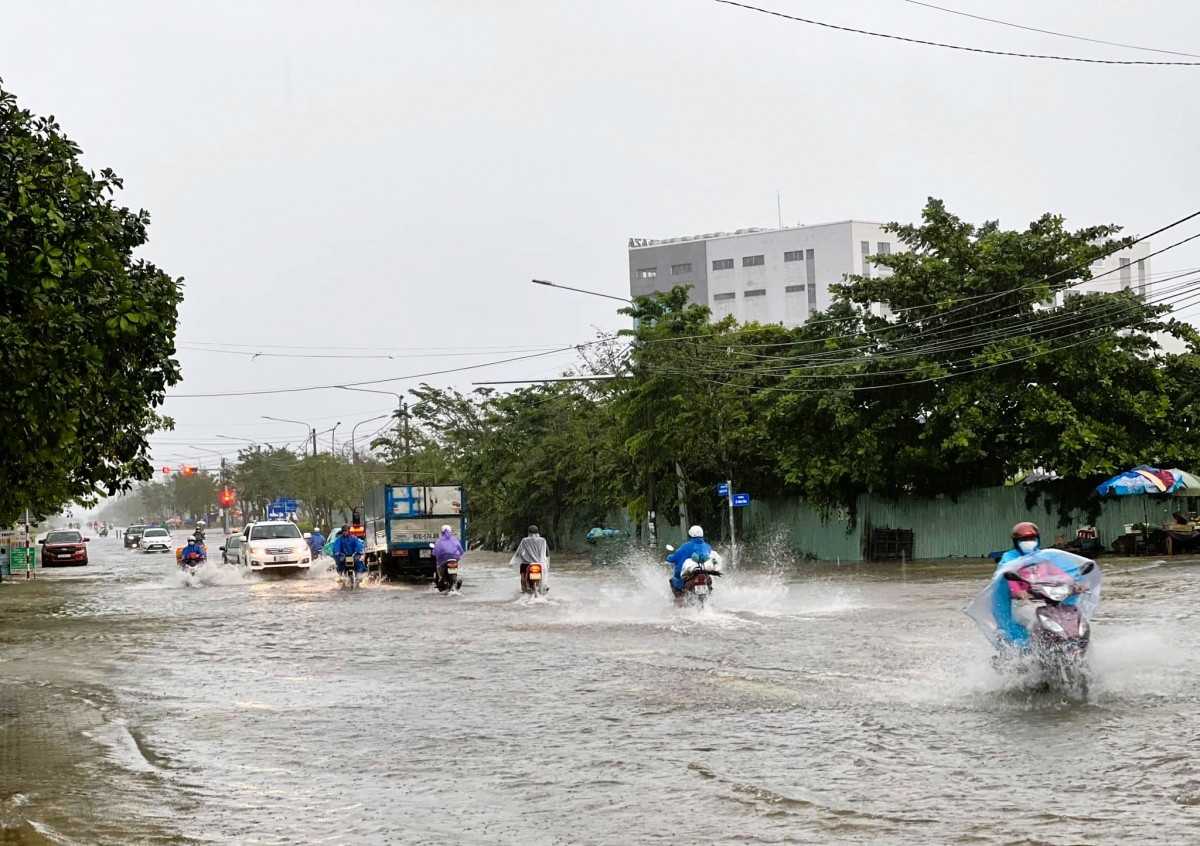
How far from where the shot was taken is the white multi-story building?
103438mm

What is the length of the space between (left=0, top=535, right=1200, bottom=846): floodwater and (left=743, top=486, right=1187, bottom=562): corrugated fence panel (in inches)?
609

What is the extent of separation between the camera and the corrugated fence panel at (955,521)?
34.8 m

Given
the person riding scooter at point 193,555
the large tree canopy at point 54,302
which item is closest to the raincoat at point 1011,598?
the large tree canopy at point 54,302

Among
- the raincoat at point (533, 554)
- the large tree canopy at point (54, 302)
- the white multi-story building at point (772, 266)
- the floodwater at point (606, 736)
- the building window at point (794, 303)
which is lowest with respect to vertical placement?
the floodwater at point (606, 736)

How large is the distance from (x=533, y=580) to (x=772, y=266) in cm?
8422

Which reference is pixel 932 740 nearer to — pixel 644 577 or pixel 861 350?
pixel 644 577

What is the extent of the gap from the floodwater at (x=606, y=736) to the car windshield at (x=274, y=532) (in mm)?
20689

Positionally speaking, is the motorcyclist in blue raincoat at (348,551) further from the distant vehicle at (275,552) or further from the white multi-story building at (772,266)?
the white multi-story building at (772,266)

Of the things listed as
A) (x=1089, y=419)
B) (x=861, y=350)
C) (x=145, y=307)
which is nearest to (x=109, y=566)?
(x=861, y=350)

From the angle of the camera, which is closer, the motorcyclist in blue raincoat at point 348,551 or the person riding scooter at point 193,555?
the motorcyclist in blue raincoat at point 348,551

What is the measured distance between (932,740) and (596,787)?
254cm

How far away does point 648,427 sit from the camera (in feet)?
136

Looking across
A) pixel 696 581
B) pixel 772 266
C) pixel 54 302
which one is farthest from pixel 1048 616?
pixel 772 266

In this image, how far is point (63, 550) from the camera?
188 ft
